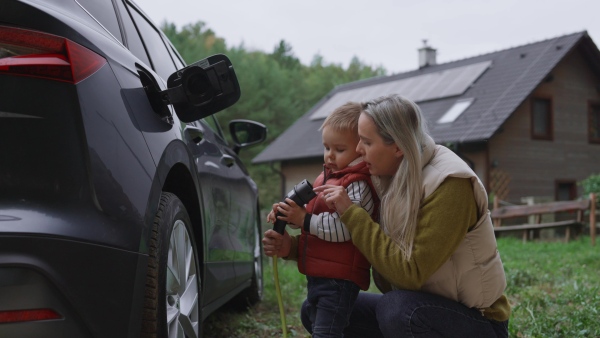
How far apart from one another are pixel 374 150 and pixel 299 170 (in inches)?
1004

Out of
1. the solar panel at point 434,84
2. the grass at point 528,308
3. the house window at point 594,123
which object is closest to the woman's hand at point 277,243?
the grass at point 528,308

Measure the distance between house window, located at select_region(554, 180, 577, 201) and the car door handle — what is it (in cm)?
2088

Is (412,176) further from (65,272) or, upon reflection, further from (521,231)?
(521,231)

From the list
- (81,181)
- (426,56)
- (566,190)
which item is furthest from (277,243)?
(426,56)

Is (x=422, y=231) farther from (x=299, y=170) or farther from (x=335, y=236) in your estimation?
(x=299, y=170)

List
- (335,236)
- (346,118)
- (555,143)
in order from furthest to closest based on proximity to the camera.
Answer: (555,143) → (346,118) → (335,236)

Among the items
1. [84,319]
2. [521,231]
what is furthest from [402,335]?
[521,231]

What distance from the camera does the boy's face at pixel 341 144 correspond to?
2.86 meters

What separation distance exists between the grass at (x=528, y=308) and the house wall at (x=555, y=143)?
14.0m

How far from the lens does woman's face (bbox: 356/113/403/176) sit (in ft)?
8.88

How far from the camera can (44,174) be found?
75.4 inches

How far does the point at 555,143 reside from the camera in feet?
76.1

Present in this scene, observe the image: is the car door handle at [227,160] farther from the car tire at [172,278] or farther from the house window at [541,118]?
the house window at [541,118]

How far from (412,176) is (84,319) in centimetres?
130
